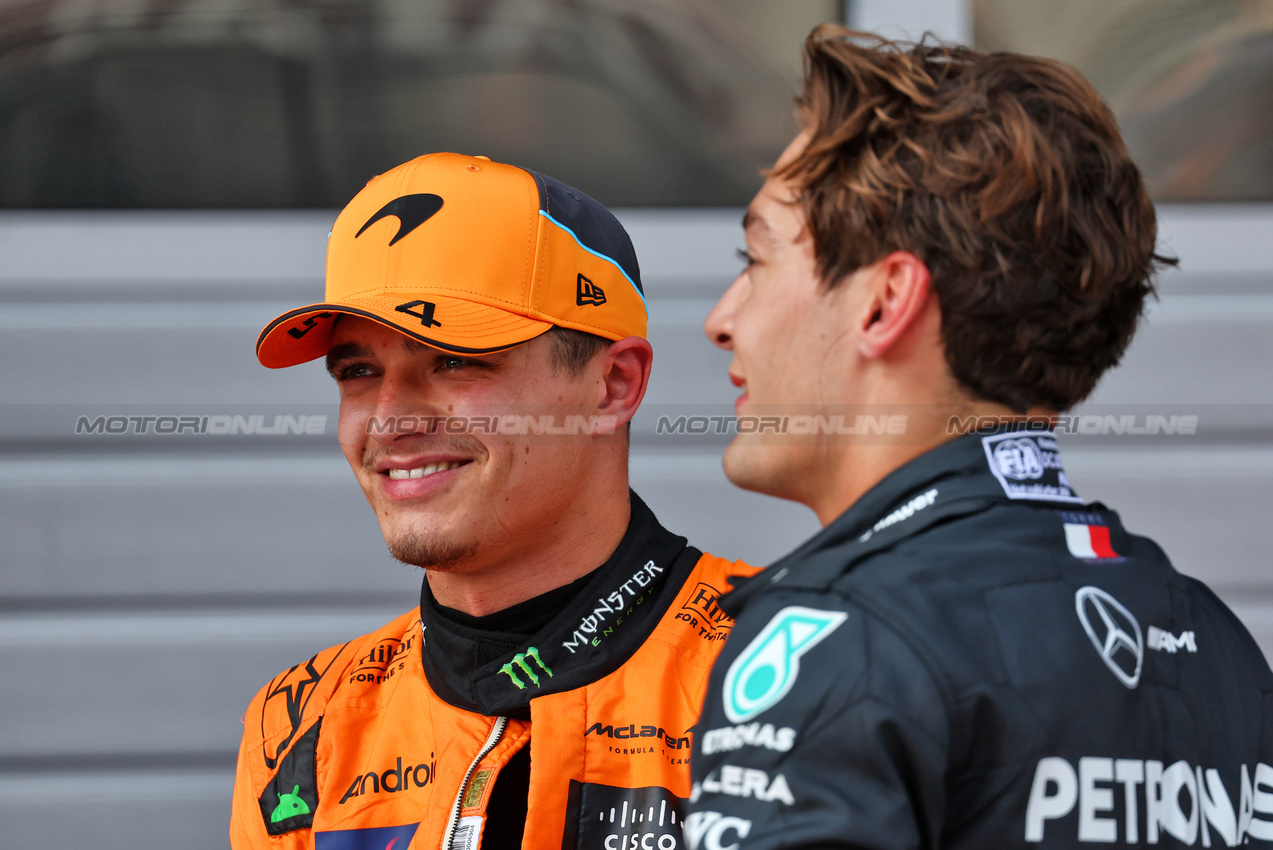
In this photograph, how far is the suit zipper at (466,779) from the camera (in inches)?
54.4

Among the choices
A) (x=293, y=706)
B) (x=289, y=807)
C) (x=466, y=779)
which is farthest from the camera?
(x=293, y=706)

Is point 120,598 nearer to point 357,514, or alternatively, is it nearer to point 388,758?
point 357,514

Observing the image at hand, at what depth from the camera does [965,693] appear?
0.78 m

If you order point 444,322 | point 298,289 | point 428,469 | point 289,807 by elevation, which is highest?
point 298,289

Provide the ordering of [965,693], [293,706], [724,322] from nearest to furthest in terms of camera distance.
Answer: [965,693]
[724,322]
[293,706]

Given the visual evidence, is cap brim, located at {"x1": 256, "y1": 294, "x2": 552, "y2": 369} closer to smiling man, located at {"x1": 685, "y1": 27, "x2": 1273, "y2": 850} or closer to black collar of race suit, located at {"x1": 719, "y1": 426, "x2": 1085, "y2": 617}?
smiling man, located at {"x1": 685, "y1": 27, "x2": 1273, "y2": 850}

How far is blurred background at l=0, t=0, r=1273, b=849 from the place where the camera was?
234 cm

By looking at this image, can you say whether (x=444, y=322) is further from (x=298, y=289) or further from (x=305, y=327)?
(x=298, y=289)

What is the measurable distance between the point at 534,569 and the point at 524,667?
0.51 feet

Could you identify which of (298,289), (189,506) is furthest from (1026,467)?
(189,506)

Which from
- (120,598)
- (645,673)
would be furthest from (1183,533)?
(120,598)

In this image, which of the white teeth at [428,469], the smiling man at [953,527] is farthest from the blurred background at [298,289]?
the smiling man at [953,527]

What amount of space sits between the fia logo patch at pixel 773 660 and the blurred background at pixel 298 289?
1.54 metres

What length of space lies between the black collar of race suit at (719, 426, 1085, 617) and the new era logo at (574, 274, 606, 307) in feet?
2.26
